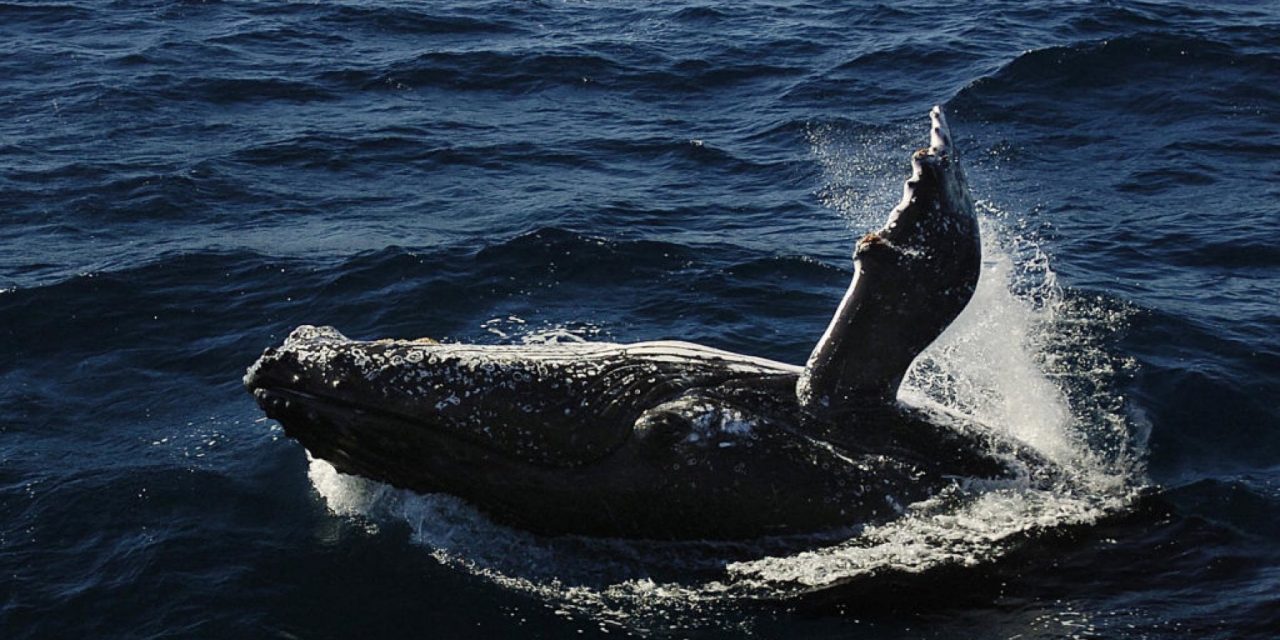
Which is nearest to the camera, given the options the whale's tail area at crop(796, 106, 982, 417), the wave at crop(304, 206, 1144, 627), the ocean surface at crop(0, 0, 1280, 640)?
the wave at crop(304, 206, 1144, 627)

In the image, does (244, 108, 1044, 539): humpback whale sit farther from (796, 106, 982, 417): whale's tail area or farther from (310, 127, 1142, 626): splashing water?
(310, 127, 1142, 626): splashing water

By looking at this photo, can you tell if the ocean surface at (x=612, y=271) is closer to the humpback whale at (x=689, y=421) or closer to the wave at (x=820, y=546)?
the wave at (x=820, y=546)

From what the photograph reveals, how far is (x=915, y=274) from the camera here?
10250mm

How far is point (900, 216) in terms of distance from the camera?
10.3 m

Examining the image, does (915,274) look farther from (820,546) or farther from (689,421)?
(820,546)

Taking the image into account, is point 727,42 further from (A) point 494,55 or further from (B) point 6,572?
(B) point 6,572

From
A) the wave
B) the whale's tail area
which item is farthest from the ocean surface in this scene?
the whale's tail area

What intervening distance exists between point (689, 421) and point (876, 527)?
4.96 feet

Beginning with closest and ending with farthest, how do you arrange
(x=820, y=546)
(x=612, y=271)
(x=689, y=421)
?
1. (x=820, y=546)
2. (x=689, y=421)
3. (x=612, y=271)

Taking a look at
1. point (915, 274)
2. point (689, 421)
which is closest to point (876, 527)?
point (689, 421)

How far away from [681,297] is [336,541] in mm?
5626

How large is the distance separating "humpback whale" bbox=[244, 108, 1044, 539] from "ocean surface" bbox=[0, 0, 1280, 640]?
339 mm

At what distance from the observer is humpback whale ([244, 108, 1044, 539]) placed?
33.7 ft

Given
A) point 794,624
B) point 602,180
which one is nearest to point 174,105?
point 602,180
